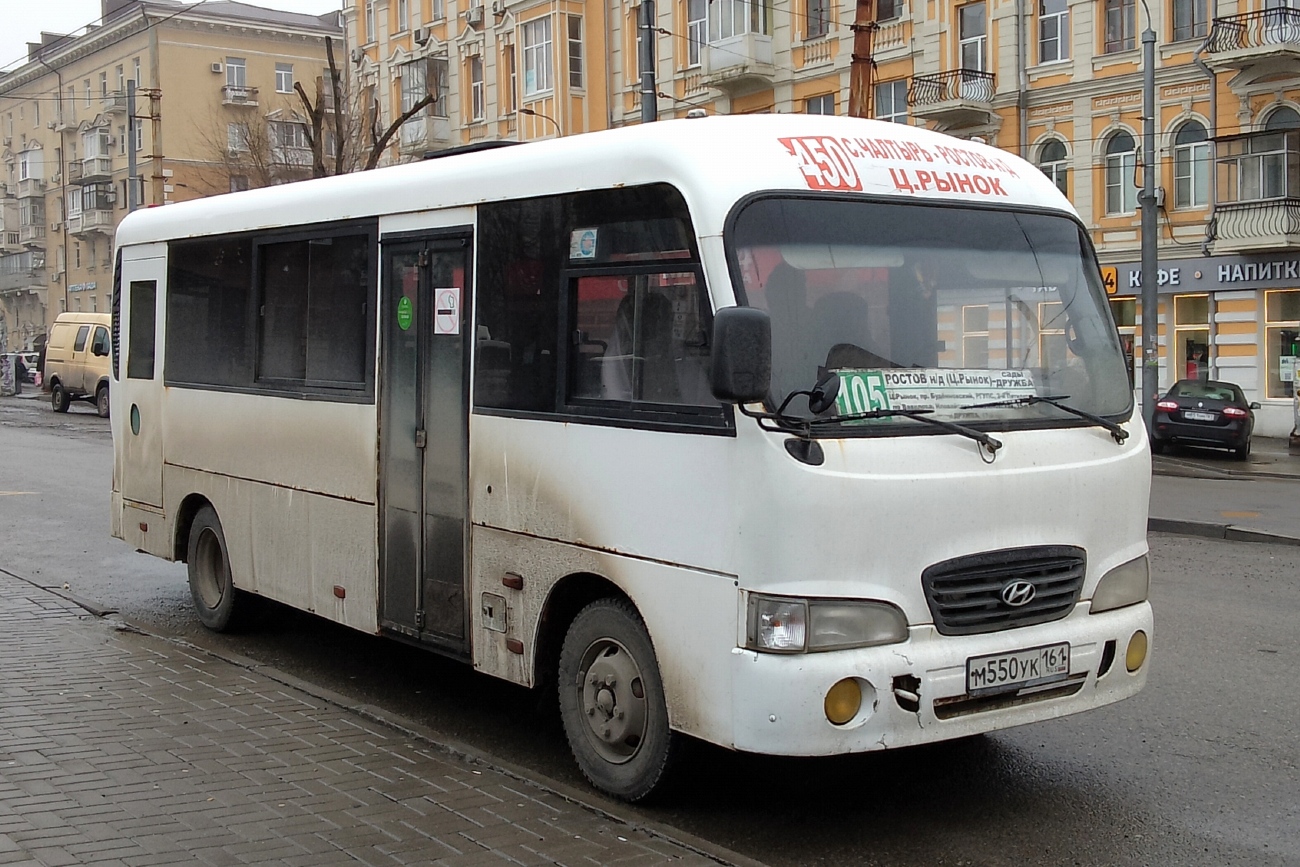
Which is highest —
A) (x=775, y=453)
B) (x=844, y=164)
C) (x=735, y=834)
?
(x=844, y=164)

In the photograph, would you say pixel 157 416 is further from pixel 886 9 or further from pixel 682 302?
pixel 886 9

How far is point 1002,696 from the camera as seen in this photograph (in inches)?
211

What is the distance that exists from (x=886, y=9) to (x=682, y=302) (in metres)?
33.1

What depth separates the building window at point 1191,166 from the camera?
31.5 meters

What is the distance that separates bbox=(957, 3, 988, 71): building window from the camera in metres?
34.5

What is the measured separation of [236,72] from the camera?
245 ft

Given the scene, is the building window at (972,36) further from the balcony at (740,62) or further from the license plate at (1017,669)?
the license plate at (1017,669)

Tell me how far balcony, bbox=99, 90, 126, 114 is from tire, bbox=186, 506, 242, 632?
2828 inches

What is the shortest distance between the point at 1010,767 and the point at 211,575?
537 centimetres

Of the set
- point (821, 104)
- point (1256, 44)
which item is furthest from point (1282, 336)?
point (821, 104)

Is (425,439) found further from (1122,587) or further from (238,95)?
(238,95)

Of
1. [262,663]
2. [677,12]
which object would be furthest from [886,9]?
[262,663]

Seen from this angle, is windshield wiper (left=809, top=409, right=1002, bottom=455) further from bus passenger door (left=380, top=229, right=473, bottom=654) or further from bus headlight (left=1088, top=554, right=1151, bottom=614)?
bus passenger door (left=380, top=229, right=473, bottom=654)

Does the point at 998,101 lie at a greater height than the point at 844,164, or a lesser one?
greater
